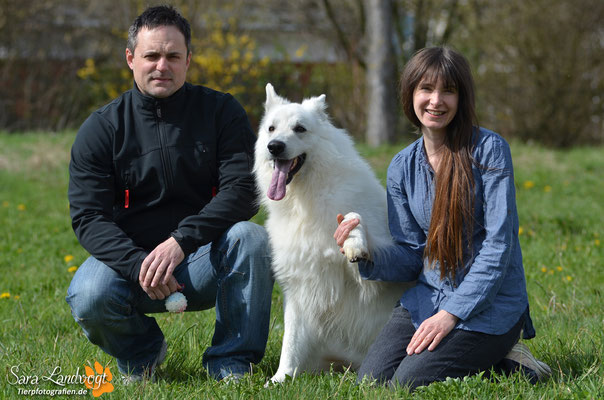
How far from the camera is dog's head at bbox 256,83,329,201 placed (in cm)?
321

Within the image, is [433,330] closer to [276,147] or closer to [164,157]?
[276,147]

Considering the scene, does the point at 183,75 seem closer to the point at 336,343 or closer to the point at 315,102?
the point at 315,102

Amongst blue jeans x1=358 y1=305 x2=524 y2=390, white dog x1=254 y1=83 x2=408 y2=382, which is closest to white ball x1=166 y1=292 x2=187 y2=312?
white dog x1=254 y1=83 x2=408 y2=382

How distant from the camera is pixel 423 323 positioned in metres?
2.88

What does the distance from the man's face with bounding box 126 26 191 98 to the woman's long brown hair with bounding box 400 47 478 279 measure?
1207 millimetres

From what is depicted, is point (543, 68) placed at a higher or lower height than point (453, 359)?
higher

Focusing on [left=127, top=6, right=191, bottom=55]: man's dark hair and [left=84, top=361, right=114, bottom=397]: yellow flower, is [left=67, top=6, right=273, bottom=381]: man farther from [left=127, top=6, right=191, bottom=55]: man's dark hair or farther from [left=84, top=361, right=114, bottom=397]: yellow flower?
[left=84, top=361, right=114, bottom=397]: yellow flower

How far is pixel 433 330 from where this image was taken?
2830 mm

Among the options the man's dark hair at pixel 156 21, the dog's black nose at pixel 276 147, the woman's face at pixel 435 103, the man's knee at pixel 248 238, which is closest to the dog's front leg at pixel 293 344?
the man's knee at pixel 248 238

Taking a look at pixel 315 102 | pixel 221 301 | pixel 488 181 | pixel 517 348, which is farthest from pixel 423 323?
pixel 315 102

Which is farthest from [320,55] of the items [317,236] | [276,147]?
[317,236]

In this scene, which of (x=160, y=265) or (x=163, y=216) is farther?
(x=163, y=216)

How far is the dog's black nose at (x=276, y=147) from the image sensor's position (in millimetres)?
3182

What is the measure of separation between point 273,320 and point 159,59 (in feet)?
5.72
